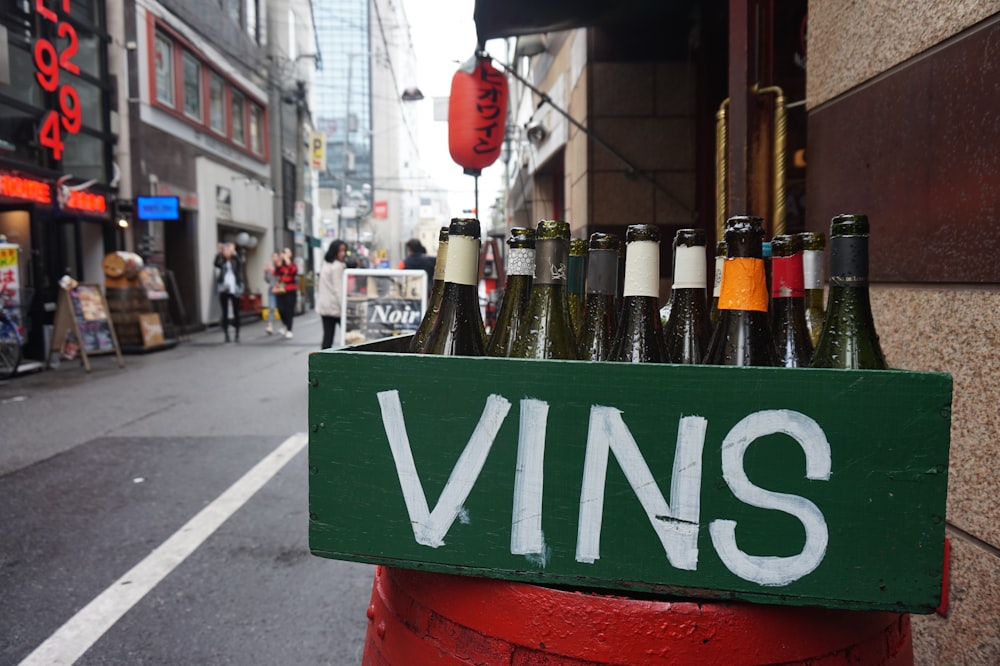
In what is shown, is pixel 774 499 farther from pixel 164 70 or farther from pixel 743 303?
Result: pixel 164 70

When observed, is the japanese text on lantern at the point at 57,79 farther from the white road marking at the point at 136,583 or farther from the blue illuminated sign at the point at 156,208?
the white road marking at the point at 136,583

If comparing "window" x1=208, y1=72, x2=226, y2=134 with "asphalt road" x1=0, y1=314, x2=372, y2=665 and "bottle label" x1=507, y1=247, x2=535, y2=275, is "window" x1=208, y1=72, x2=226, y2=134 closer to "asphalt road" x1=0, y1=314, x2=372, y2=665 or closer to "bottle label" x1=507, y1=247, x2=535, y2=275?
"asphalt road" x1=0, y1=314, x2=372, y2=665

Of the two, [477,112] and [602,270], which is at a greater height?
[477,112]

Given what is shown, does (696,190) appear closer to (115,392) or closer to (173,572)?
(173,572)

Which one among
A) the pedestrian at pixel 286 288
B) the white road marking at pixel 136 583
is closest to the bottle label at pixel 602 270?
the white road marking at pixel 136 583

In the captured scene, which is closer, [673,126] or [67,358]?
[673,126]

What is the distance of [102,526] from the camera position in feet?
12.6

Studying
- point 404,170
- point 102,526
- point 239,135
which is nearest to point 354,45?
point 404,170

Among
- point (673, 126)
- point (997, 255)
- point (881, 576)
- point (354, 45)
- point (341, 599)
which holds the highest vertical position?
point (354, 45)

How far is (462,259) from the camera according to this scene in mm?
1224

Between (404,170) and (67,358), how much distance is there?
319 feet

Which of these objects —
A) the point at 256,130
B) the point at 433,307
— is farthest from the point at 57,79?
the point at 433,307

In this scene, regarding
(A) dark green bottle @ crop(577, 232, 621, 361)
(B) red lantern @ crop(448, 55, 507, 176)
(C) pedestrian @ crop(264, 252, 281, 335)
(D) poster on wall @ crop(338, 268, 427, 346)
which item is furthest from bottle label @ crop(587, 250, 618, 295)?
(C) pedestrian @ crop(264, 252, 281, 335)

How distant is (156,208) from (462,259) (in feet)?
45.9
